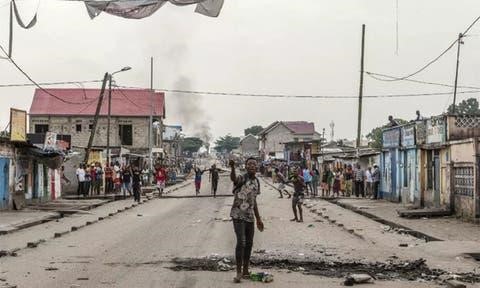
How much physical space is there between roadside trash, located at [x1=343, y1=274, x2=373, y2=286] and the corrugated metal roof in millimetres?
66058

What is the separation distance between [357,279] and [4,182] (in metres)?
19.7

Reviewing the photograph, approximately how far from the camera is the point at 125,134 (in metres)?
76.1

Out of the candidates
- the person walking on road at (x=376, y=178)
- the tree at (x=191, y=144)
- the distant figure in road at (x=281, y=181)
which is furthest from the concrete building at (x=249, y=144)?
the person walking on road at (x=376, y=178)

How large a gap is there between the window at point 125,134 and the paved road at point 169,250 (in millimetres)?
51843

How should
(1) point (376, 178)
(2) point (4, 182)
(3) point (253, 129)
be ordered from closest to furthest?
1. (2) point (4, 182)
2. (1) point (376, 178)
3. (3) point (253, 129)

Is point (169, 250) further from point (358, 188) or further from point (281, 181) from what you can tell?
point (358, 188)

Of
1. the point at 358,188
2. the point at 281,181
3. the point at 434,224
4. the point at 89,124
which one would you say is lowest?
the point at 434,224

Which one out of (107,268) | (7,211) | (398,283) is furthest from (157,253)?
(7,211)

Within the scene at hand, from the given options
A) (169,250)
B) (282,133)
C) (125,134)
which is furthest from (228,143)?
(169,250)

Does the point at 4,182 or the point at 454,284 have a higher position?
the point at 4,182

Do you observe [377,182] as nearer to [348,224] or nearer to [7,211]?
[348,224]

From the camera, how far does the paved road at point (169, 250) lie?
10.6 m

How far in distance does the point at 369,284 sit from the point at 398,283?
522mm

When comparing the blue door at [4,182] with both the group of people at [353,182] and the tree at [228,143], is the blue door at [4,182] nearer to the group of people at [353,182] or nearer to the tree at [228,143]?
the group of people at [353,182]
